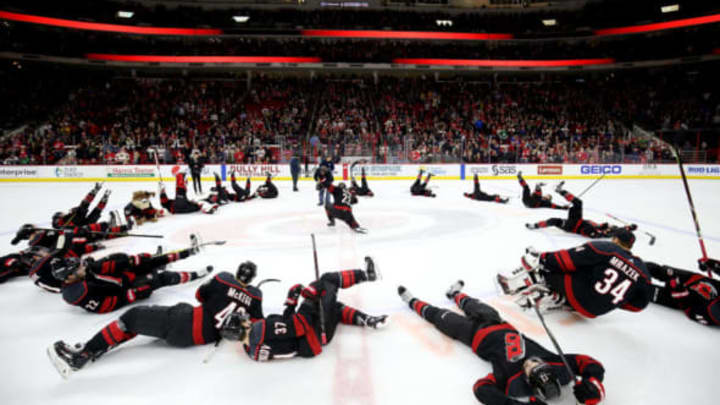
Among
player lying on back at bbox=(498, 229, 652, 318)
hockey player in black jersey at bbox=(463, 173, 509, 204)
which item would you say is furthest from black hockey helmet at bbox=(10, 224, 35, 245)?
hockey player in black jersey at bbox=(463, 173, 509, 204)

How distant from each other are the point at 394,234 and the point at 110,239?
5418 mm

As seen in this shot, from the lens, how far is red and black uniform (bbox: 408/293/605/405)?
2818mm

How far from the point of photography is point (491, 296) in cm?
485

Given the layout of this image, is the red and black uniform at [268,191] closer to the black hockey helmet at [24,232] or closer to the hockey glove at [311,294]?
the black hockey helmet at [24,232]

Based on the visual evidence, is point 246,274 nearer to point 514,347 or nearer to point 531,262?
point 514,347

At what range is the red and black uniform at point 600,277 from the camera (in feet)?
11.3

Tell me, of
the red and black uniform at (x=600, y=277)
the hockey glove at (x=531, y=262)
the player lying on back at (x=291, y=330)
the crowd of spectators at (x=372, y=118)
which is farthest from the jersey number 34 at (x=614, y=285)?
the crowd of spectators at (x=372, y=118)

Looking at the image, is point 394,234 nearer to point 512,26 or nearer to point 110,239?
point 110,239

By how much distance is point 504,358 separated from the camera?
2975 millimetres

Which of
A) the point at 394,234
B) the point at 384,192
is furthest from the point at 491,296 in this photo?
the point at 384,192

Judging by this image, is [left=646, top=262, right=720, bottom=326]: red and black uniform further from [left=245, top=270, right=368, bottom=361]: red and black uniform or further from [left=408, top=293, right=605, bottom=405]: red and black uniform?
[left=245, top=270, right=368, bottom=361]: red and black uniform

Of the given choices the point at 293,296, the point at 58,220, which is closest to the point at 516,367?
the point at 293,296

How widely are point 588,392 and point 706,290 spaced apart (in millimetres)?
2302

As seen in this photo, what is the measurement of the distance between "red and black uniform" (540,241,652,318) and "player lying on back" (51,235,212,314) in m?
4.33
